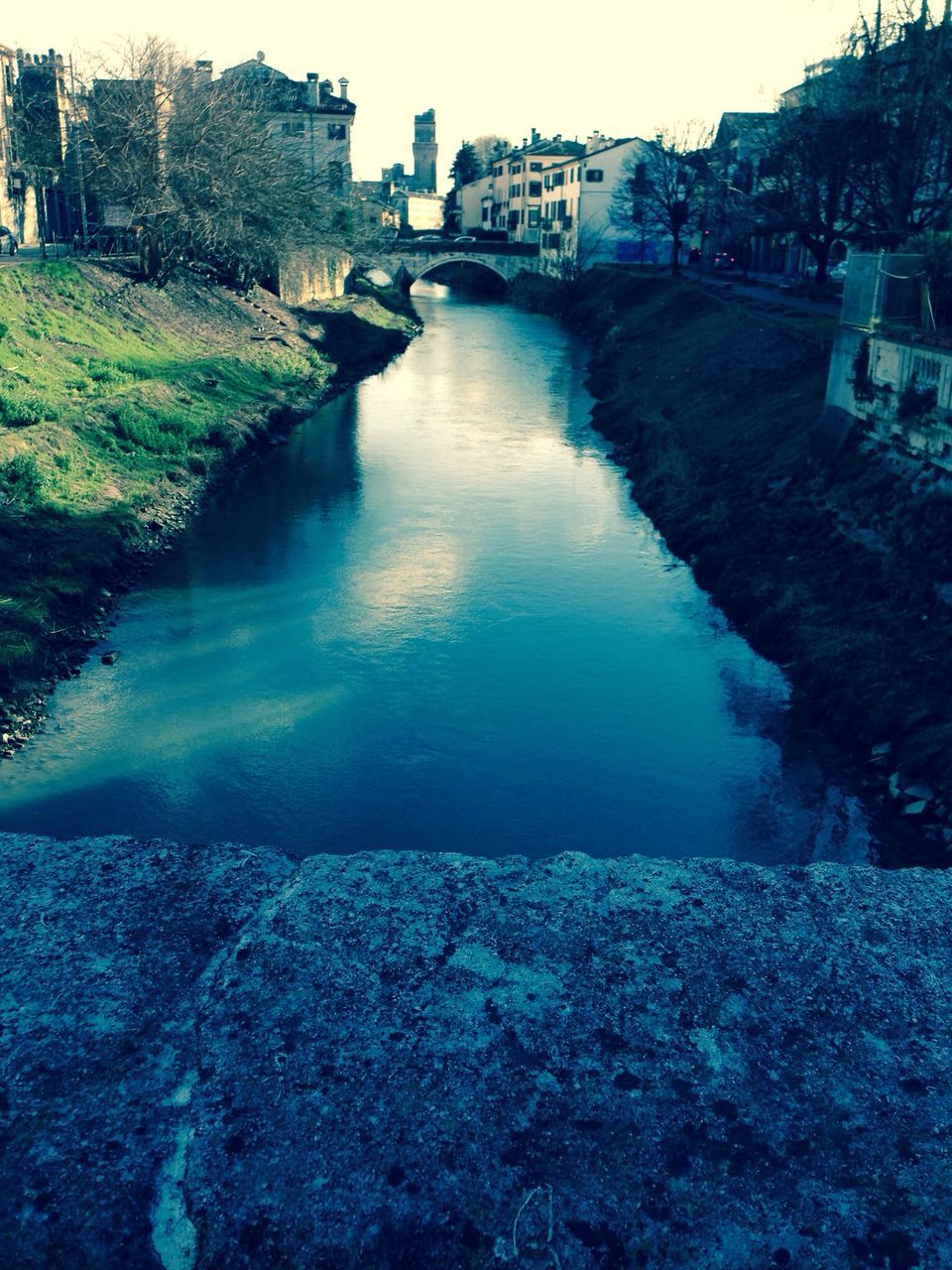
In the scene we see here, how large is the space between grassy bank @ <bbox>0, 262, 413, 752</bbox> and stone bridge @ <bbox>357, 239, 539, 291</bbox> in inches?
1338

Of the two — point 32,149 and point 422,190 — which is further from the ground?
point 422,190

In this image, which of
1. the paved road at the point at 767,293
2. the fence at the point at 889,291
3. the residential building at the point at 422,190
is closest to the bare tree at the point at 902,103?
the paved road at the point at 767,293

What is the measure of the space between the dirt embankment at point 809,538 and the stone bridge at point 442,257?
47.5 m

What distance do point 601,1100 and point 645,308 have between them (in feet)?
195

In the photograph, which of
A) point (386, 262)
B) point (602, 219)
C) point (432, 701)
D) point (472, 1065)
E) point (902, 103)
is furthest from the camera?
point (602, 219)

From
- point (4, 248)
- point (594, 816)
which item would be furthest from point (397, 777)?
point (4, 248)

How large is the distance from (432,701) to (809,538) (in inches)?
402

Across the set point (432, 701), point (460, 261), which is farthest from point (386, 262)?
point (432, 701)

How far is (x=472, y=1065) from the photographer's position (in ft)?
27.8

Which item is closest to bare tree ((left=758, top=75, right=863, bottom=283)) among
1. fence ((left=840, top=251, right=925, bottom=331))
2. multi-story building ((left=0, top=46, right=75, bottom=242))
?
fence ((left=840, top=251, right=925, bottom=331))

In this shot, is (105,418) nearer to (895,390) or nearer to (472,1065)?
(895,390)

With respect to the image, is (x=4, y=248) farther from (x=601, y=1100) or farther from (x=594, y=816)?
(x=601, y=1100)

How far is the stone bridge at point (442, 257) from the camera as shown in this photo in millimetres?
86875

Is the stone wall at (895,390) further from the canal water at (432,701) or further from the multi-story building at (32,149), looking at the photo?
the multi-story building at (32,149)
